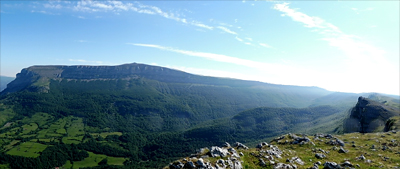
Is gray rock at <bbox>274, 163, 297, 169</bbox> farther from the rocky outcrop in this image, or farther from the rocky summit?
the rocky outcrop

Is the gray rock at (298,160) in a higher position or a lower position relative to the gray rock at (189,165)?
lower

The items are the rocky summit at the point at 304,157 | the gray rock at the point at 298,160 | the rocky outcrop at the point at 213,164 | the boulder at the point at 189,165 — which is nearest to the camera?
the boulder at the point at 189,165

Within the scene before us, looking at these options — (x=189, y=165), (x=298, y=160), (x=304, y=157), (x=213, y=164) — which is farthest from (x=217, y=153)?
(x=304, y=157)

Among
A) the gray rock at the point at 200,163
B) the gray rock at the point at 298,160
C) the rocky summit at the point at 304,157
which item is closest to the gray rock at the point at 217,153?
the rocky summit at the point at 304,157

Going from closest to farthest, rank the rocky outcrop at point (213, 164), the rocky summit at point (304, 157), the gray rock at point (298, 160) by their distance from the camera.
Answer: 1. the rocky outcrop at point (213, 164)
2. the rocky summit at point (304, 157)
3. the gray rock at point (298, 160)

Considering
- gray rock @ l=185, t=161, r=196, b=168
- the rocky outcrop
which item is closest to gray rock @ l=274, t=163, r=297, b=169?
the rocky outcrop

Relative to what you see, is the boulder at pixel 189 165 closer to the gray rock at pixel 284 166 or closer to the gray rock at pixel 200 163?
the gray rock at pixel 200 163

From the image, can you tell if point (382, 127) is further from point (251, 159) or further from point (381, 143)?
point (251, 159)

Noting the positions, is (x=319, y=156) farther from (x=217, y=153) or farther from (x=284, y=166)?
(x=217, y=153)

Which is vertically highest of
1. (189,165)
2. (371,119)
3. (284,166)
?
(189,165)

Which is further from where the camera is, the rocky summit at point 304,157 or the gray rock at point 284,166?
the gray rock at point 284,166
